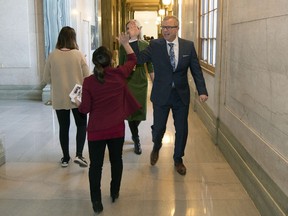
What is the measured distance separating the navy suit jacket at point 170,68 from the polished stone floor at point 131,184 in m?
0.86

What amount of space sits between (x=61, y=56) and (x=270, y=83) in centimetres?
225

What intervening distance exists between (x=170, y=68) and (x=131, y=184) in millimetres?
1272

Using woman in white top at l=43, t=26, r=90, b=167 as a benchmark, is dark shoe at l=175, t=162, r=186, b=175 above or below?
below

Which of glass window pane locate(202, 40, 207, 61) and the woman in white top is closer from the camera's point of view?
the woman in white top

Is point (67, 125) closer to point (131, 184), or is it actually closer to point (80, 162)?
point (80, 162)

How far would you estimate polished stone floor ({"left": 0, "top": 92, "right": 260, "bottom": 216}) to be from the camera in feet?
11.7

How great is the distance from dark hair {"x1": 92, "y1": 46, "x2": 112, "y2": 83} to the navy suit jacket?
103 cm

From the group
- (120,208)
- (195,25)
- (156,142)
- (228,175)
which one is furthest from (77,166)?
(195,25)

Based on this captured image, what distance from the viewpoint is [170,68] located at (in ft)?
14.0

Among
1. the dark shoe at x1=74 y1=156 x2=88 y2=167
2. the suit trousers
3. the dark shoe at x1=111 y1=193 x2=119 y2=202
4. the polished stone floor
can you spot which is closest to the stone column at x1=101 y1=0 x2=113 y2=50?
the polished stone floor

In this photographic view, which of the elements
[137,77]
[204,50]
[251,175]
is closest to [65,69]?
[137,77]

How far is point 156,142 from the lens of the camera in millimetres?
4668

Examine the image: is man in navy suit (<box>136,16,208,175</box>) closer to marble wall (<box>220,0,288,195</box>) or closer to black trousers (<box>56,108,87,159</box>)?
marble wall (<box>220,0,288,195</box>)

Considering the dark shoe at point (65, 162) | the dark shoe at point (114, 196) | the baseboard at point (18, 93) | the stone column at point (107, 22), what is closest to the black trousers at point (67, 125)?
the dark shoe at point (65, 162)
